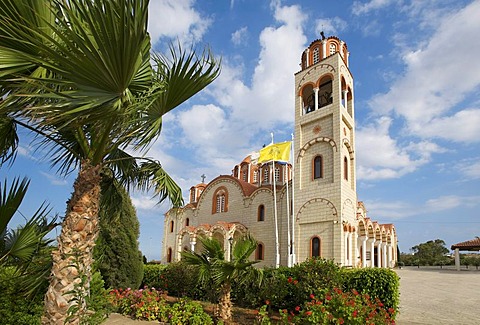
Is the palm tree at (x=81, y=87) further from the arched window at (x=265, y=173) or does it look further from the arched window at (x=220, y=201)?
the arched window at (x=265, y=173)

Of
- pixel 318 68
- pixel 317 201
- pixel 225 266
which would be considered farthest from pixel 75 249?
pixel 318 68

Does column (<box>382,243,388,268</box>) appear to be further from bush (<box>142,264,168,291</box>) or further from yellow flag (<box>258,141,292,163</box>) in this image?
bush (<box>142,264,168,291</box>)

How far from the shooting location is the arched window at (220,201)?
2458 cm

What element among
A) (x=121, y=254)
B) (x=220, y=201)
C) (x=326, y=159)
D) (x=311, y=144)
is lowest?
(x=121, y=254)

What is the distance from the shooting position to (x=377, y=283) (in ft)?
32.5

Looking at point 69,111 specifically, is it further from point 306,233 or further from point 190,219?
point 190,219

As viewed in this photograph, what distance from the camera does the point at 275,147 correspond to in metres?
20.2

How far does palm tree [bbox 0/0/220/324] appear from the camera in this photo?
3217 millimetres

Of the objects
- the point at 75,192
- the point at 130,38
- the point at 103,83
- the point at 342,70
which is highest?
the point at 342,70

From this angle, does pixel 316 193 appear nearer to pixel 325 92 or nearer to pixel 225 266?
pixel 325 92

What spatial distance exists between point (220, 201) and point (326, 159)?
9955 mm

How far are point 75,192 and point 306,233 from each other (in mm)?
14466

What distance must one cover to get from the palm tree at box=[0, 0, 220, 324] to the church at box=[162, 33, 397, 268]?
10.5m

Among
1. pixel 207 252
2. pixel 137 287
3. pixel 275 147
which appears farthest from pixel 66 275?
pixel 275 147
